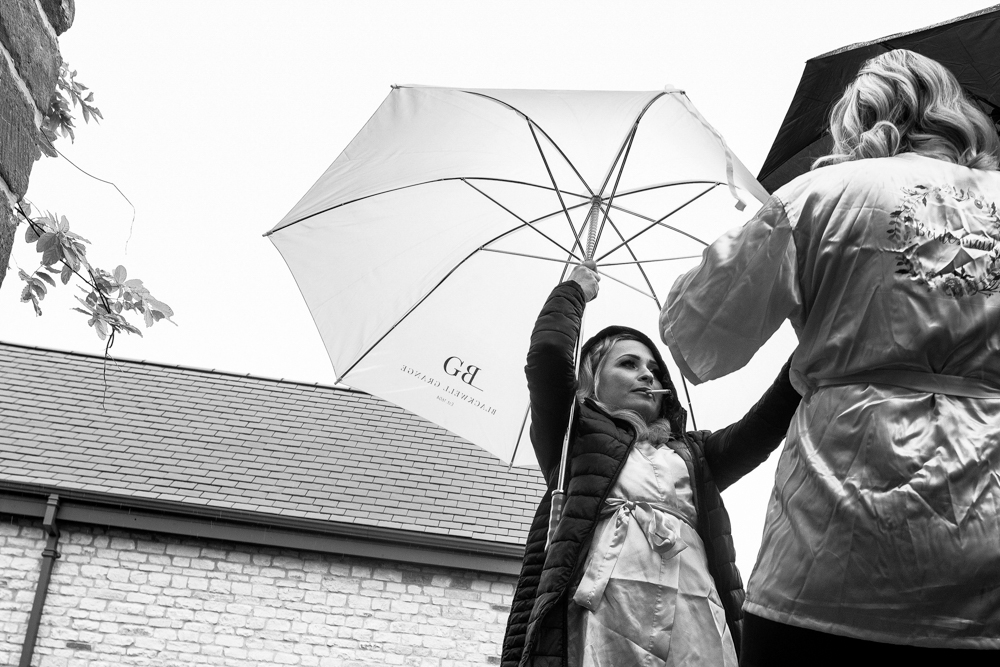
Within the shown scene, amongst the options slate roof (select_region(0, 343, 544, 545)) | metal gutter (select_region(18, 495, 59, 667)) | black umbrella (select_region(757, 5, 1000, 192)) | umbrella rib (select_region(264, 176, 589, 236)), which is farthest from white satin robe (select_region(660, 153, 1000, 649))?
metal gutter (select_region(18, 495, 59, 667))

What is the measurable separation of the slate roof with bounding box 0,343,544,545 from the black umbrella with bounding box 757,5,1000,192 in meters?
6.86

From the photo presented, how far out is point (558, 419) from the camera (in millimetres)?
2922

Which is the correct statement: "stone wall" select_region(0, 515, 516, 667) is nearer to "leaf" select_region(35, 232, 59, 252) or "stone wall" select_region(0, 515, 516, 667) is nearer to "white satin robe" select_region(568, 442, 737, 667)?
"white satin robe" select_region(568, 442, 737, 667)

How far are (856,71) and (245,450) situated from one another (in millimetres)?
9346

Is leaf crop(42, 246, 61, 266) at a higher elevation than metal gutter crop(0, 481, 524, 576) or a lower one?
lower

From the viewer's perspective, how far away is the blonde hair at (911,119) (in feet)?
5.68

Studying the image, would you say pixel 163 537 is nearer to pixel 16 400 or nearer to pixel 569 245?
pixel 16 400

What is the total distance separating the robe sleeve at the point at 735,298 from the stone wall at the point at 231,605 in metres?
8.09

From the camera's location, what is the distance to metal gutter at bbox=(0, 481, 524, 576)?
948cm

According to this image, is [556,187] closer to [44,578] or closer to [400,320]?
[400,320]

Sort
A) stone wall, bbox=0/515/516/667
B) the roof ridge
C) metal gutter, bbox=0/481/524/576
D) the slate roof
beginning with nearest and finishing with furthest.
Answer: stone wall, bbox=0/515/516/667 < metal gutter, bbox=0/481/524/576 < the slate roof < the roof ridge

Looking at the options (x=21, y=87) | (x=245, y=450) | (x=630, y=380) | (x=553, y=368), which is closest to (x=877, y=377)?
(x=553, y=368)

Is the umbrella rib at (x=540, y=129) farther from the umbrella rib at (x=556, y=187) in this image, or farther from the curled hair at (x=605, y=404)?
the curled hair at (x=605, y=404)

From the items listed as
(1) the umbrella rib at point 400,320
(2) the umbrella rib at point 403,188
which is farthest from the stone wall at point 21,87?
(1) the umbrella rib at point 400,320
